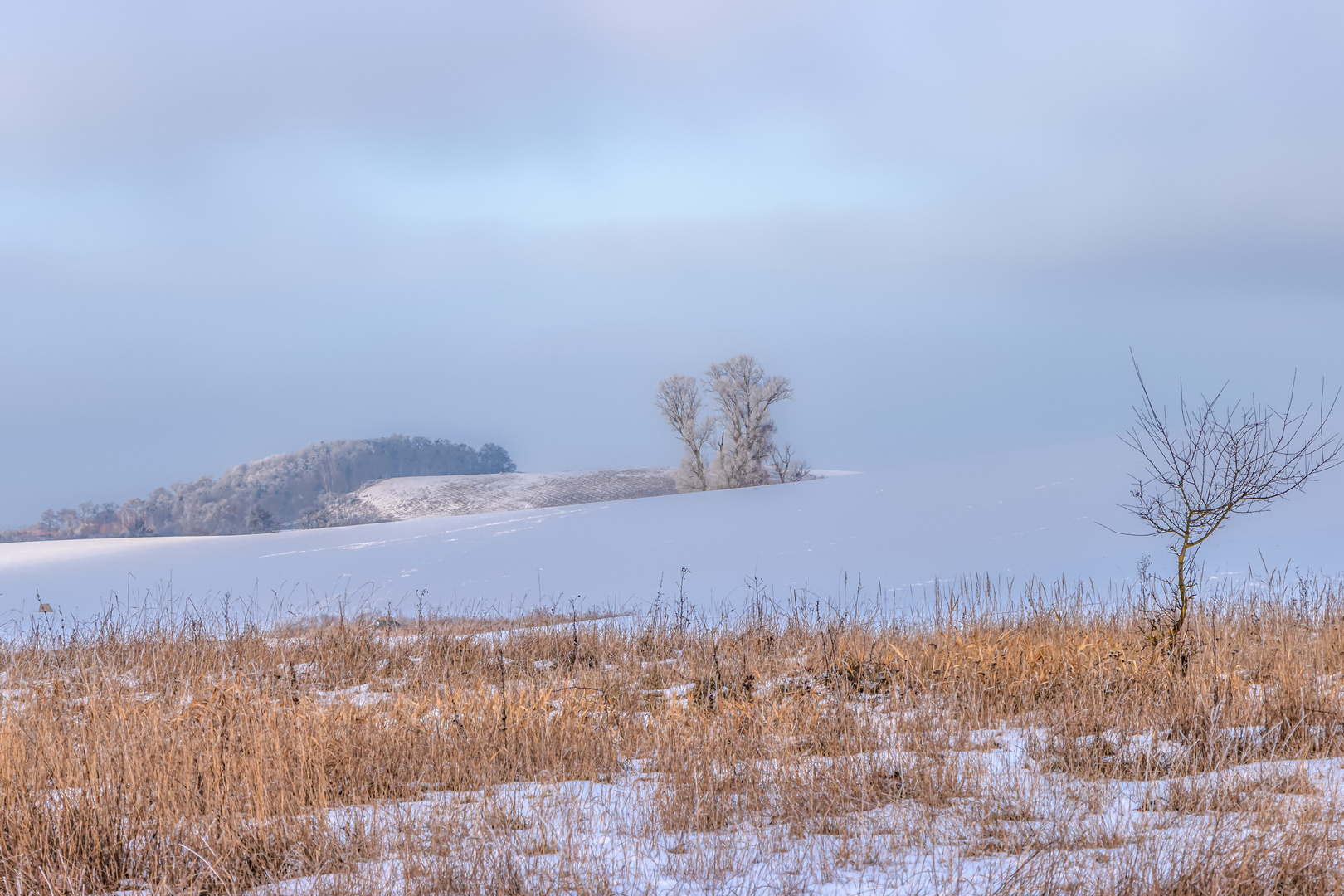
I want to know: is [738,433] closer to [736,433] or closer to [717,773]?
[736,433]

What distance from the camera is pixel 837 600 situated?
44.8ft

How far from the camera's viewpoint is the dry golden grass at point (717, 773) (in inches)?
154

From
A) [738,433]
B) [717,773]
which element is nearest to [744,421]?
[738,433]

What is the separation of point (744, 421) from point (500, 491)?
21122 millimetres

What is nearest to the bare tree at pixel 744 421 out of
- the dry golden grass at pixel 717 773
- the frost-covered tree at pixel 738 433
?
the frost-covered tree at pixel 738 433

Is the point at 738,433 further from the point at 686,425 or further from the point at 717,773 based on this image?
the point at 717,773

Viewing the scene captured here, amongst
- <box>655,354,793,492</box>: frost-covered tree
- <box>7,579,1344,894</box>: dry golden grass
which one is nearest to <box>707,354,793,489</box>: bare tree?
<box>655,354,793,492</box>: frost-covered tree

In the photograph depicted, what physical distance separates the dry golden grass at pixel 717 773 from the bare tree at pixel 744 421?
125 feet

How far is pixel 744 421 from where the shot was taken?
48594mm

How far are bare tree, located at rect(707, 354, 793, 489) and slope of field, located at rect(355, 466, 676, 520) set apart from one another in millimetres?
8006

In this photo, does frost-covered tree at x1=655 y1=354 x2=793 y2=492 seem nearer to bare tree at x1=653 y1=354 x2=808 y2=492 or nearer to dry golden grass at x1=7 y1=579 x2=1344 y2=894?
bare tree at x1=653 y1=354 x2=808 y2=492

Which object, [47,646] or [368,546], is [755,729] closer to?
[47,646]

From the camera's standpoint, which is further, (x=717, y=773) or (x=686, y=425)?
(x=686, y=425)

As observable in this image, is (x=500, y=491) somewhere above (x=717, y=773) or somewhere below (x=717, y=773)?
above
